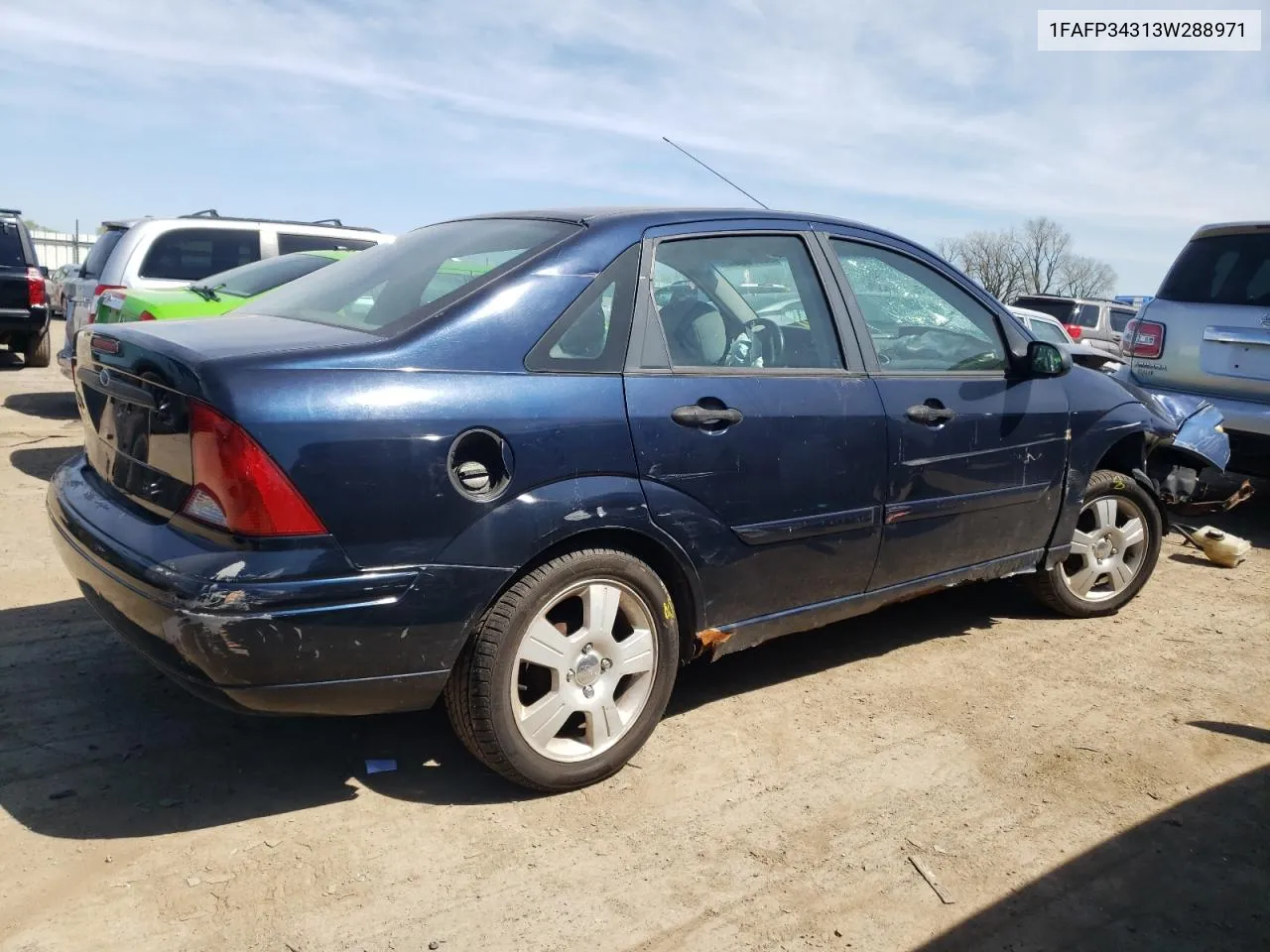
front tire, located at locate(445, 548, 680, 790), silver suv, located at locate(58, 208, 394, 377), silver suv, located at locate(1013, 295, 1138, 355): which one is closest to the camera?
front tire, located at locate(445, 548, 680, 790)

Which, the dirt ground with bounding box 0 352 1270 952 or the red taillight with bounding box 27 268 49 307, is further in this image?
the red taillight with bounding box 27 268 49 307

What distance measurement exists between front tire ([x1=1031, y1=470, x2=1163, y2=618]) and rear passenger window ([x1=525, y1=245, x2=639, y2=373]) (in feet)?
8.52

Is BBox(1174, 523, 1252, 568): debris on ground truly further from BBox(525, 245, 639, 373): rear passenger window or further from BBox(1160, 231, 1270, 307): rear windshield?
BBox(525, 245, 639, 373): rear passenger window

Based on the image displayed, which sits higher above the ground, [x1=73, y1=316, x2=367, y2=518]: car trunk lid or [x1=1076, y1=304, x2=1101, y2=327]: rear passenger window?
[x1=1076, y1=304, x2=1101, y2=327]: rear passenger window

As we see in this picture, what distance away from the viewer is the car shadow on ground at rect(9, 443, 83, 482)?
22.6 feet

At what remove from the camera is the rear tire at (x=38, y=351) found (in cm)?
1274

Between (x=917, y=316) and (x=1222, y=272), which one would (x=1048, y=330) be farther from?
(x=917, y=316)

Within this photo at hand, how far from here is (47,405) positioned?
400 inches

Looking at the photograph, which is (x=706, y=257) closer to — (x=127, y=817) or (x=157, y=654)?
(x=157, y=654)

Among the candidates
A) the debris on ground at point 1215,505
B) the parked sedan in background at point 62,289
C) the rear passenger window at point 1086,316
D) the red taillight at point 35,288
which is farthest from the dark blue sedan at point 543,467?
the rear passenger window at point 1086,316

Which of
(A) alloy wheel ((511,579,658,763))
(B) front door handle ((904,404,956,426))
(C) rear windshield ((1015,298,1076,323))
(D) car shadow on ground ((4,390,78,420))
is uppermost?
(C) rear windshield ((1015,298,1076,323))

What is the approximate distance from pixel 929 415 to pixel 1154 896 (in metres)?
1.75

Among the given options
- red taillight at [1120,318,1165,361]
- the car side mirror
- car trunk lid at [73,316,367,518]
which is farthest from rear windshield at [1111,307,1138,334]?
car trunk lid at [73,316,367,518]

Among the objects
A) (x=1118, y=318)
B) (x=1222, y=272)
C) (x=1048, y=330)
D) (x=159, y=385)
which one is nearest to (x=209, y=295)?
(x=159, y=385)
